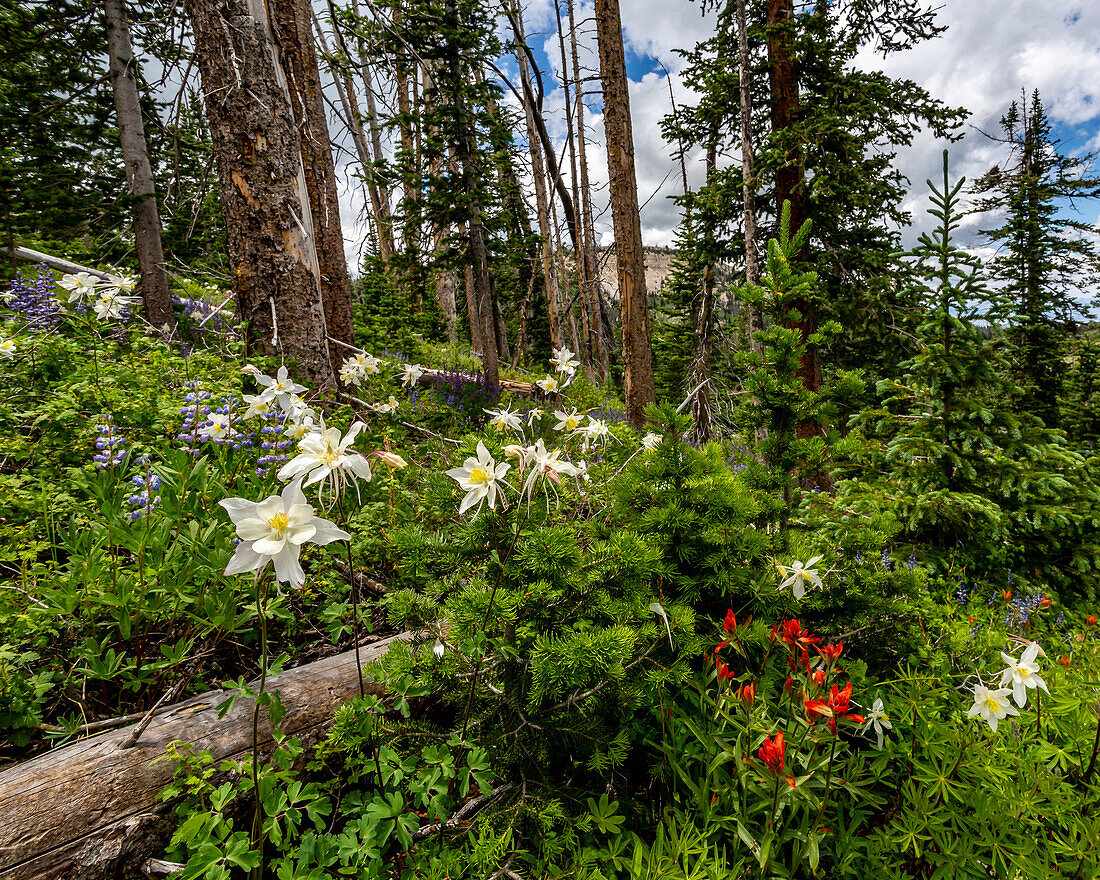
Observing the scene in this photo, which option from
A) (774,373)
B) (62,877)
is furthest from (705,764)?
(62,877)

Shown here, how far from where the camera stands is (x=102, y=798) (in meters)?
1.24

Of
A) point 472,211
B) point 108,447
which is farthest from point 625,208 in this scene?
point 108,447

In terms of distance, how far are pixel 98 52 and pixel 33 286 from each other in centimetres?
398

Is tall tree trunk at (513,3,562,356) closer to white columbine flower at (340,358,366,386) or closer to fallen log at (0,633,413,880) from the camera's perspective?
white columbine flower at (340,358,366,386)

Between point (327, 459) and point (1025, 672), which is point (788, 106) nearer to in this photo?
point (1025, 672)

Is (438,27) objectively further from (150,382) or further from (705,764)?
(705,764)

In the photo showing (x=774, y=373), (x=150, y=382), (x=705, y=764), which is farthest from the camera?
(x=150, y=382)

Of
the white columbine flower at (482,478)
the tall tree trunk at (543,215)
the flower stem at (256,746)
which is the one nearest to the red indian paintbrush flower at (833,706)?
the white columbine flower at (482,478)

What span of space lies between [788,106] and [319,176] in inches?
228

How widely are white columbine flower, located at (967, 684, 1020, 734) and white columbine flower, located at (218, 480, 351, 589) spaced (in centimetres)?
180

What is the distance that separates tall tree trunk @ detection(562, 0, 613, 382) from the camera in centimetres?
809

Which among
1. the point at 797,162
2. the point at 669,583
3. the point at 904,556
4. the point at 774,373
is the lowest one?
the point at 904,556

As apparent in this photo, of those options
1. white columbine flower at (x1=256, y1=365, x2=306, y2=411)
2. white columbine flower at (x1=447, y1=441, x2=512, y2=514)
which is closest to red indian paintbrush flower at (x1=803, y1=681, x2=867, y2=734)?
white columbine flower at (x1=447, y1=441, x2=512, y2=514)

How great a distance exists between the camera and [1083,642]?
8.41 ft
